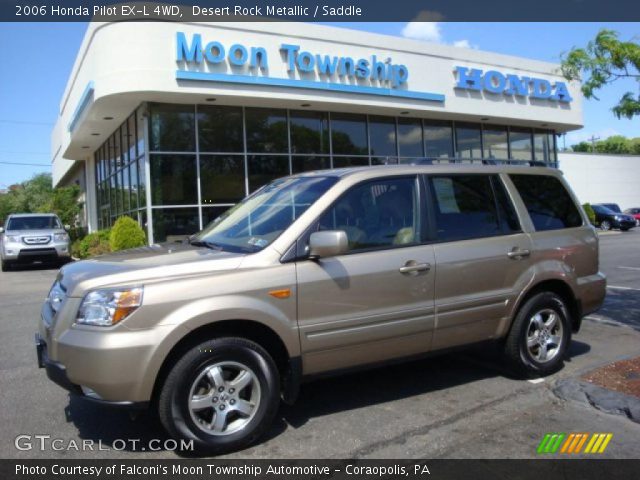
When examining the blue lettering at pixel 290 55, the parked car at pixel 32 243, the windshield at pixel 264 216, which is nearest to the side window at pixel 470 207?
the windshield at pixel 264 216

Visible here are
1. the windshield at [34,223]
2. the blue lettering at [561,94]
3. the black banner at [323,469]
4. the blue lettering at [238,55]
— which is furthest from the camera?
the blue lettering at [561,94]

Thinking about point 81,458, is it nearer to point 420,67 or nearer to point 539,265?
point 539,265

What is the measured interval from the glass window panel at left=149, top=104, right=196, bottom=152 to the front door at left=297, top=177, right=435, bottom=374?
12524 mm

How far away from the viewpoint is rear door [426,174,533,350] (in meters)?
4.57

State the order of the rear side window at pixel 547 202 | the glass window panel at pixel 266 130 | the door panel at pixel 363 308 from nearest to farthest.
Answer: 1. the door panel at pixel 363 308
2. the rear side window at pixel 547 202
3. the glass window panel at pixel 266 130

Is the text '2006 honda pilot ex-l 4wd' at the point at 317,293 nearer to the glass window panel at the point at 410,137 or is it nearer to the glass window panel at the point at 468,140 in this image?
the glass window panel at the point at 410,137

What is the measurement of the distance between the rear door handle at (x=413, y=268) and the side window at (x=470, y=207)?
1.07ft

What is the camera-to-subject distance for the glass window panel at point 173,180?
51.8 ft

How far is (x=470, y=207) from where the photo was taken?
16.2 ft

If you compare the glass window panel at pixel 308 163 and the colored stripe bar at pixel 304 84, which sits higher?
the colored stripe bar at pixel 304 84

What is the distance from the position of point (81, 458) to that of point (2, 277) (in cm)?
1364

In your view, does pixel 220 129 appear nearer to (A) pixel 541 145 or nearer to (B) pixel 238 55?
(B) pixel 238 55

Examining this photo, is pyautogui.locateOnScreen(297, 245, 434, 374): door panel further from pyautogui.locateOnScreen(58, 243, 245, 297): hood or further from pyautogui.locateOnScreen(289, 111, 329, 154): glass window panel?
pyautogui.locateOnScreen(289, 111, 329, 154): glass window panel

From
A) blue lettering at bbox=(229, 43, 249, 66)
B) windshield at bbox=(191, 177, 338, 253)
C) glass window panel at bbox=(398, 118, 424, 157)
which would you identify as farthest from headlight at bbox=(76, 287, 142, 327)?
glass window panel at bbox=(398, 118, 424, 157)
